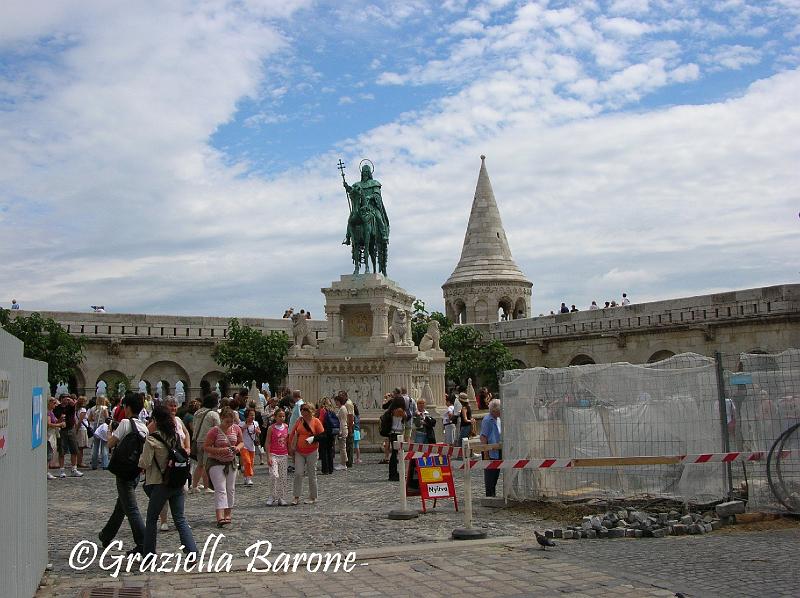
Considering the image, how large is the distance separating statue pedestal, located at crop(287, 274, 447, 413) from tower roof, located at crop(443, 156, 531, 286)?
23.2 metres

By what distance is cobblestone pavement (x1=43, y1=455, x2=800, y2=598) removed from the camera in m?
6.77

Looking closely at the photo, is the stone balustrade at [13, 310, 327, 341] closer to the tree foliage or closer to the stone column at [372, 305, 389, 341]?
the tree foliage

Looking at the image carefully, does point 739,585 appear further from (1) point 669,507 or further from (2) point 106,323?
(2) point 106,323

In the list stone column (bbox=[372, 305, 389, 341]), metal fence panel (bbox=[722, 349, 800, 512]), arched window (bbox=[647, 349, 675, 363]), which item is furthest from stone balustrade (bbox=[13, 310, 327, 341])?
metal fence panel (bbox=[722, 349, 800, 512])

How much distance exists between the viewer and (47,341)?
34.4 m

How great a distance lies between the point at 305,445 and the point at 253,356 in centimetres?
2615

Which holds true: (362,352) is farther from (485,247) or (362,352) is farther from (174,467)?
(485,247)

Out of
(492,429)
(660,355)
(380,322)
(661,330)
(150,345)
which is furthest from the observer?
(150,345)

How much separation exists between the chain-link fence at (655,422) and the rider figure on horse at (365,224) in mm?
13864

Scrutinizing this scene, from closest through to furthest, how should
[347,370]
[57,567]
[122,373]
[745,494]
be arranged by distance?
[57,567], [745,494], [347,370], [122,373]

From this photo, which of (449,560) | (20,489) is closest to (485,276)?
(449,560)

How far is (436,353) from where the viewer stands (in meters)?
25.9

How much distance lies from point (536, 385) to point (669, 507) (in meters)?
2.12

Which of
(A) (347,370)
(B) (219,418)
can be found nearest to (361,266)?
(A) (347,370)
